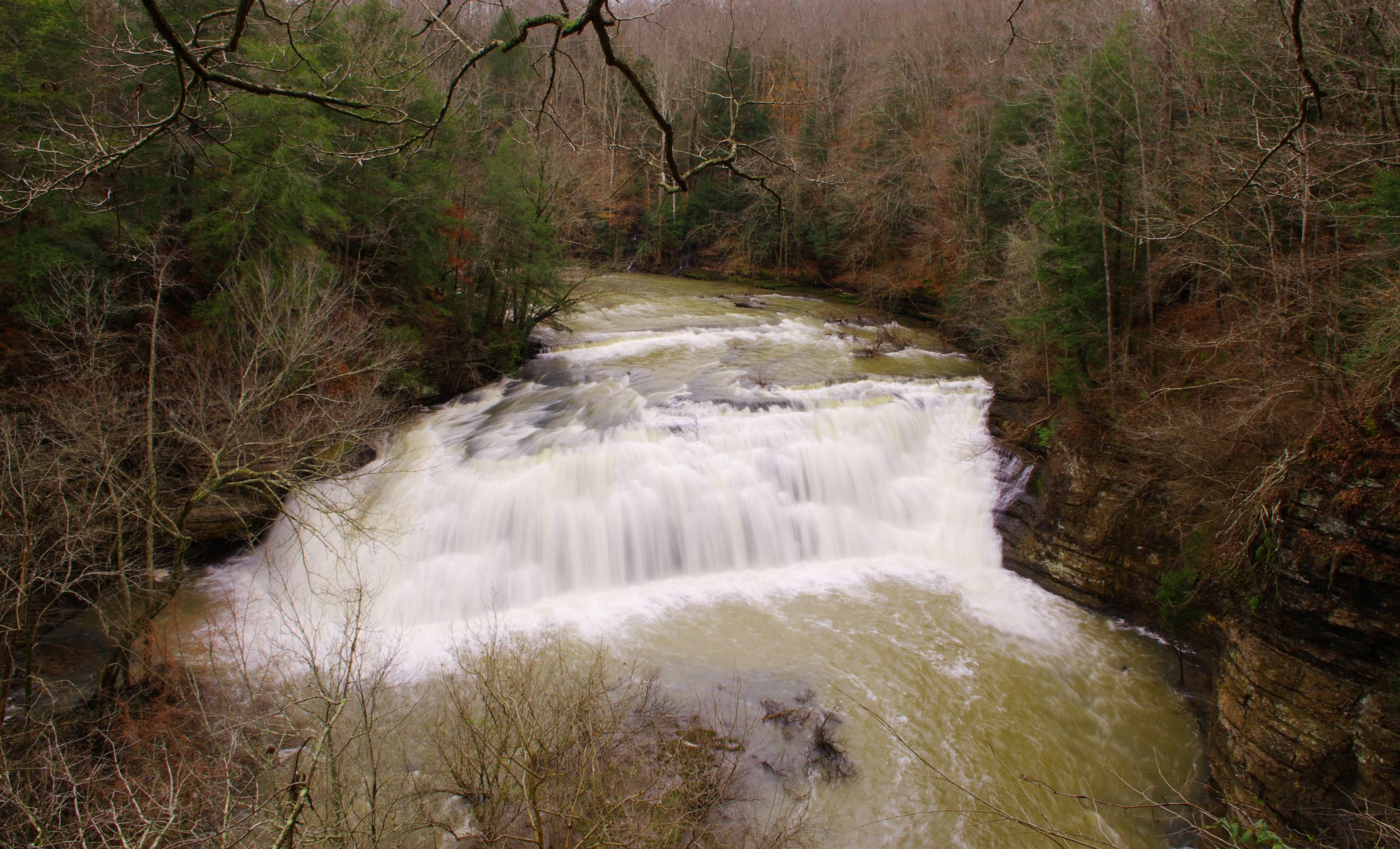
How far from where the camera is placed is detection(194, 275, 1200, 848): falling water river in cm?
827

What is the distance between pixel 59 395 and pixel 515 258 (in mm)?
9589

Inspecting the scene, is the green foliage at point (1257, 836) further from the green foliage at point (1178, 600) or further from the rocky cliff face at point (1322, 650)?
the green foliage at point (1178, 600)

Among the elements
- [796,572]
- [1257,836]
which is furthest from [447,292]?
[1257,836]

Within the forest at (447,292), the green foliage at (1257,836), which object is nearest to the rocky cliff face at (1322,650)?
the forest at (447,292)

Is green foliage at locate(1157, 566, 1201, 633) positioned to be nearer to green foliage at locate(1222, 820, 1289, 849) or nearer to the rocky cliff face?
the rocky cliff face

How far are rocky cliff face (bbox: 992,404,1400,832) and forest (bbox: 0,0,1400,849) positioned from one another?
0.42 feet

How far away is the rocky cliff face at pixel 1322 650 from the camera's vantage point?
6949 millimetres

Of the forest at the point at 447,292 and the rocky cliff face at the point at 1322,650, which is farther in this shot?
the rocky cliff face at the point at 1322,650

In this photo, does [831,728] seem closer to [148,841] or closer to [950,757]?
[950,757]

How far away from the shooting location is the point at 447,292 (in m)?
17.7

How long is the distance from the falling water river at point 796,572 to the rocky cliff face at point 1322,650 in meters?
1.03

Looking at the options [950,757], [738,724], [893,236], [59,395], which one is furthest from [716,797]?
[893,236]

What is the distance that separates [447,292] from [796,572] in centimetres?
1180

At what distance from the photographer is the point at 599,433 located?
45.5 ft
